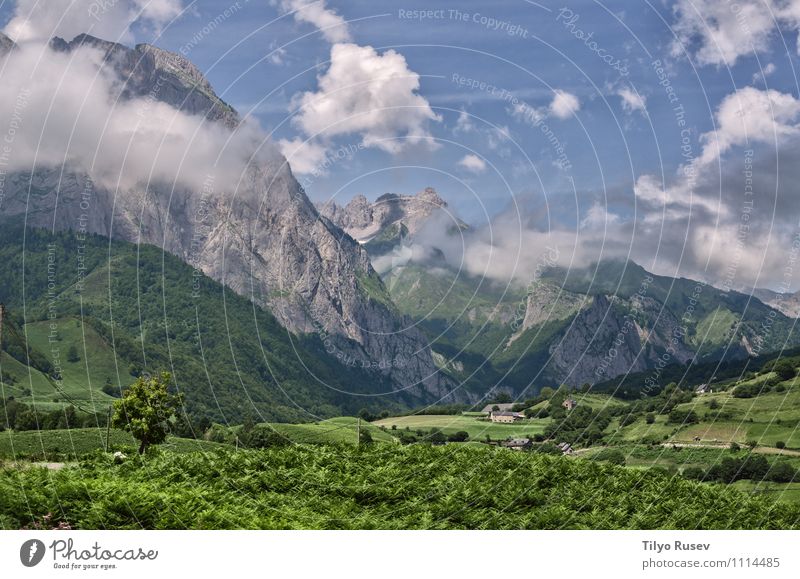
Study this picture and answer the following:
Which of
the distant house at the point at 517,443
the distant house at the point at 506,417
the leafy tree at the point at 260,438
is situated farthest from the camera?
the distant house at the point at 506,417

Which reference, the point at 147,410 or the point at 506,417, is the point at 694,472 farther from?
the point at 147,410

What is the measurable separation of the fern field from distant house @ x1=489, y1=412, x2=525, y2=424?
2120 inches

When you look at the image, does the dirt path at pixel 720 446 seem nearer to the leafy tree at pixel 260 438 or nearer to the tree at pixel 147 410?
the leafy tree at pixel 260 438

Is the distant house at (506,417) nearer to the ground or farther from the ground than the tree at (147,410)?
nearer to the ground

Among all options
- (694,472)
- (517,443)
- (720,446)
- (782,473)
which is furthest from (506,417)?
(782,473)

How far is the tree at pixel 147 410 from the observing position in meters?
45.9

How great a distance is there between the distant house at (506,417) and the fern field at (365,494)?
53838 mm

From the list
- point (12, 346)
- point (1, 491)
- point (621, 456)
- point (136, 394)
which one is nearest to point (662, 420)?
point (621, 456)

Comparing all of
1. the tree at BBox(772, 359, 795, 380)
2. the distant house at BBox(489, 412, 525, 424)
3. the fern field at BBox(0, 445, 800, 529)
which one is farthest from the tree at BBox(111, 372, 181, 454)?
the tree at BBox(772, 359, 795, 380)

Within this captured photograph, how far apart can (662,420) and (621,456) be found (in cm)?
3094

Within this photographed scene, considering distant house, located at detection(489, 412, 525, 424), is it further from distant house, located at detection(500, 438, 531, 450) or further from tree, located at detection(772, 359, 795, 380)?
tree, located at detection(772, 359, 795, 380)

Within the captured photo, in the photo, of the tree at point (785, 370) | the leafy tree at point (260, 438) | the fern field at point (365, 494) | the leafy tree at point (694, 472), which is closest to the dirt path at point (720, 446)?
the leafy tree at point (694, 472)
